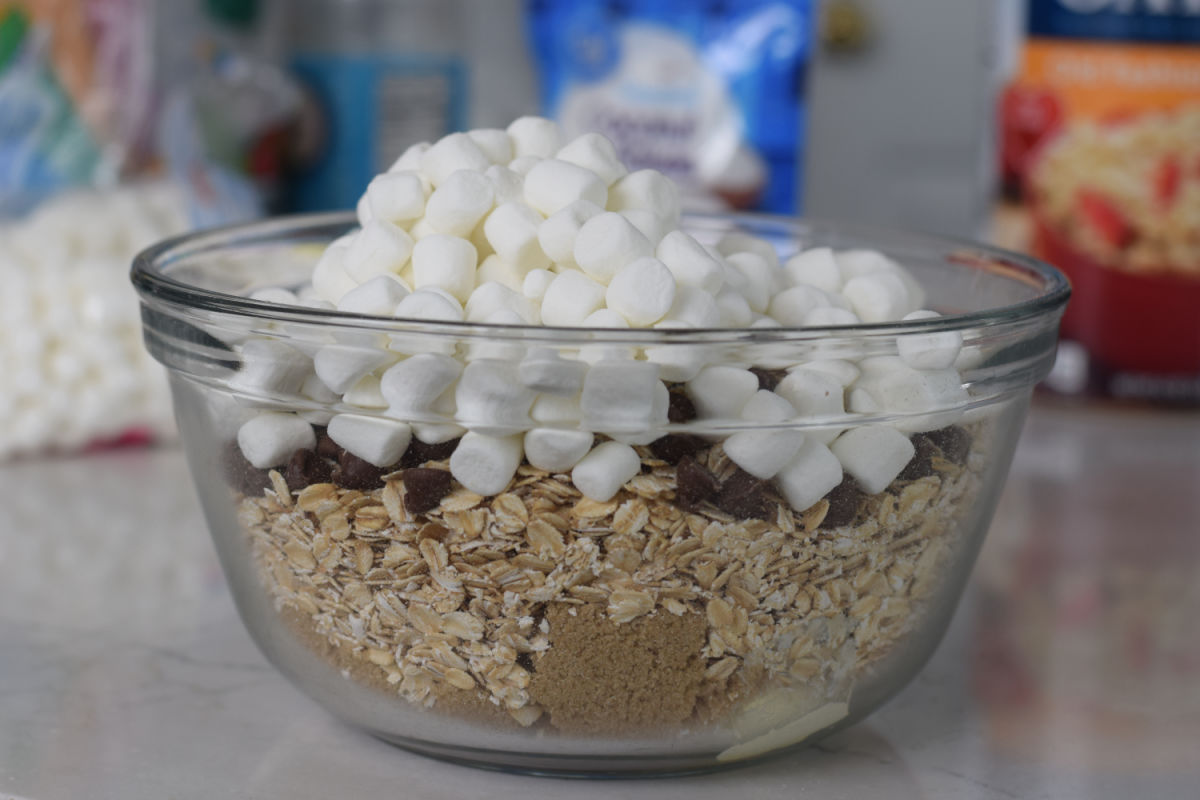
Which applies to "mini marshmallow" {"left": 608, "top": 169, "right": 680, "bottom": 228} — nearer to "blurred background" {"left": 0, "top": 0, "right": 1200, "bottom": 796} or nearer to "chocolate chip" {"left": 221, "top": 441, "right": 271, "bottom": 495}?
"chocolate chip" {"left": 221, "top": 441, "right": 271, "bottom": 495}

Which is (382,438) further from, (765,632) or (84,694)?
(84,694)

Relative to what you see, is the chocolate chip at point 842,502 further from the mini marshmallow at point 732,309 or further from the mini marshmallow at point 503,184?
the mini marshmallow at point 503,184

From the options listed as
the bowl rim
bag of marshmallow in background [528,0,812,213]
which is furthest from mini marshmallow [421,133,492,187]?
bag of marshmallow in background [528,0,812,213]

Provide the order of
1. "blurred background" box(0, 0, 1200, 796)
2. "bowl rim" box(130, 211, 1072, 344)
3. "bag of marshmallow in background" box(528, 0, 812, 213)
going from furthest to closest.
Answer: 1. "bag of marshmallow in background" box(528, 0, 812, 213)
2. "blurred background" box(0, 0, 1200, 796)
3. "bowl rim" box(130, 211, 1072, 344)

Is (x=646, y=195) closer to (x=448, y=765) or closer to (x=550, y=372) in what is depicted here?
(x=550, y=372)

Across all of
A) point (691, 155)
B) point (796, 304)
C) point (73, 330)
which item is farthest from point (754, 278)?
point (691, 155)

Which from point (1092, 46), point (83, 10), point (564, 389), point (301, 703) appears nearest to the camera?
point (564, 389)

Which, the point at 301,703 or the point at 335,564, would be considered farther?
the point at 301,703

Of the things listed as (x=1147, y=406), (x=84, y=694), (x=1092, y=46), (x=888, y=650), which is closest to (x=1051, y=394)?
(x=1147, y=406)
